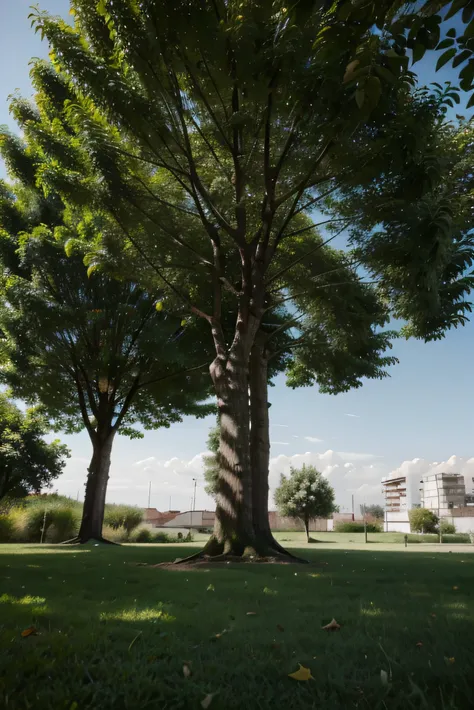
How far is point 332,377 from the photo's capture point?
51.5ft

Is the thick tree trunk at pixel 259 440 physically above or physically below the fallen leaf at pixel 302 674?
above

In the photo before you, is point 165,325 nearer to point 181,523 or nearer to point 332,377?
point 332,377

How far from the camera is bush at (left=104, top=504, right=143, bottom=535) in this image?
2528 cm

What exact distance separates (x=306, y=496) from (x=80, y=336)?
84.2ft

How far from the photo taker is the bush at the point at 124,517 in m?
25.3

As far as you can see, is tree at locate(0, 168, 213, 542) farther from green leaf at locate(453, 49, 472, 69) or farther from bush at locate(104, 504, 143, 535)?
green leaf at locate(453, 49, 472, 69)

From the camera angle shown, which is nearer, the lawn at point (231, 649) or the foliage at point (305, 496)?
the lawn at point (231, 649)

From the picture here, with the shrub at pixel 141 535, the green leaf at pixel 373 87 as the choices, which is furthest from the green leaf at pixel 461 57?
the shrub at pixel 141 535

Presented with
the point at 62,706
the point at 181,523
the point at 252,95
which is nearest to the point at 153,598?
the point at 62,706

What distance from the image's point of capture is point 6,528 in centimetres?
1953

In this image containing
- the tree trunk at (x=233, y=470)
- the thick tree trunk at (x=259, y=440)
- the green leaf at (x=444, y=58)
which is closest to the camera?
the green leaf at (x=444, y=58)

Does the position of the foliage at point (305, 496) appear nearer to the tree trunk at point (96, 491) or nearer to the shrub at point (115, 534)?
the shrub at point (115, 534)

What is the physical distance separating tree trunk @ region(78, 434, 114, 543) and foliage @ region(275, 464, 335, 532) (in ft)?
73.4

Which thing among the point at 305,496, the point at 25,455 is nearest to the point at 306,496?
the point at 305,496
